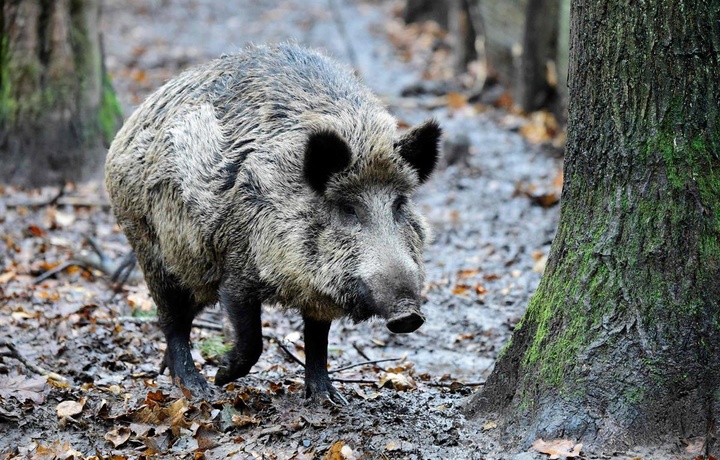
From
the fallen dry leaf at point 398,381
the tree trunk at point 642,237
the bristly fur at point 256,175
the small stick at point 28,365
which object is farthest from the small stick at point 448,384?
the small stick at point 28,365

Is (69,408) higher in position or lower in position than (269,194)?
lower

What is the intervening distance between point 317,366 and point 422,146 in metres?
1.55

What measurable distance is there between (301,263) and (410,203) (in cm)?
77

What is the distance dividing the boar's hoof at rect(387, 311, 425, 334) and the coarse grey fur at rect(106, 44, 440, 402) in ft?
0.13

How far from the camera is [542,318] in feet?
15.9

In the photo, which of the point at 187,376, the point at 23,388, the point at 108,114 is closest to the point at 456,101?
the point at 108,114

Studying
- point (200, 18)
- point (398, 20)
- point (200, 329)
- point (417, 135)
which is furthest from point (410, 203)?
point (200, 18)

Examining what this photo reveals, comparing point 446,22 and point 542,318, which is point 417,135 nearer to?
point 542,318

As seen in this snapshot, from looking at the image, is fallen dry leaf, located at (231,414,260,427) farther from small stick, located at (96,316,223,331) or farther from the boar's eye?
small stick, located at (96,316,223,331)

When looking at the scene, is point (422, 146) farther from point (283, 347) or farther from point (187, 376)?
point (187, 376)

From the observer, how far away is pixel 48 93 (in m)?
11.4

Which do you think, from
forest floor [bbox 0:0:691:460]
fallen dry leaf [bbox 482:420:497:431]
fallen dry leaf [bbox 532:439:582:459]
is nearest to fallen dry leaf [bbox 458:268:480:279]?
forest floor [bbox 0:0:691:460]

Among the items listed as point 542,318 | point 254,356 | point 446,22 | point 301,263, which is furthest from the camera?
point 446,22

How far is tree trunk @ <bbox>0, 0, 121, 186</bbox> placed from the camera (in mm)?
11180
